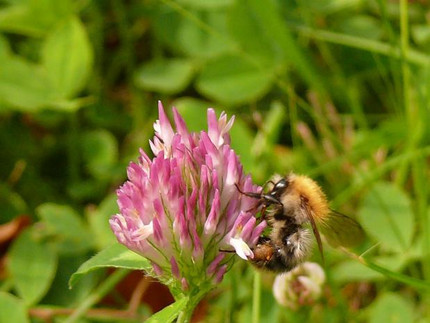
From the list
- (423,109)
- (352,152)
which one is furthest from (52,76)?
(423,109)

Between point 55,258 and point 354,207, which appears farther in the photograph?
point 354,207

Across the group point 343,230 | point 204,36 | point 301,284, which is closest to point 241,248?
point 343,230

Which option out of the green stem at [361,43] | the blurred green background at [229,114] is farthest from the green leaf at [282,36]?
the green stem at [361,43]

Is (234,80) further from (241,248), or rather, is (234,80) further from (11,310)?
(241,248)

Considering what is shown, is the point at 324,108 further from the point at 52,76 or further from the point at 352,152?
the point at 52,76

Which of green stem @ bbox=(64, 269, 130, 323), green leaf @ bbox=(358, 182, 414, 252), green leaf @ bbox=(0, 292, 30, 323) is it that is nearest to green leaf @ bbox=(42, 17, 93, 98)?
green stem @ bbox=(64, 269, 130, 323)

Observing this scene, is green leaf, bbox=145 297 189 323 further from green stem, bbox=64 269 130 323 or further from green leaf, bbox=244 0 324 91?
green leaf, bbox=244 0 324 91
